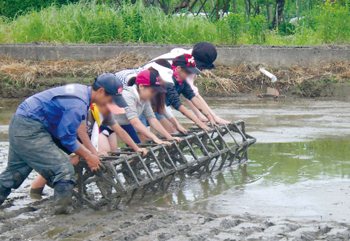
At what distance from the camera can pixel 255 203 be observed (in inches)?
186

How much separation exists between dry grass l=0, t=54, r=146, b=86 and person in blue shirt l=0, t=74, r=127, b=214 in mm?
7633

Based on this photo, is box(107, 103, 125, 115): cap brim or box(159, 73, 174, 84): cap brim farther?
box(159, 73, 174, 84): cap brim

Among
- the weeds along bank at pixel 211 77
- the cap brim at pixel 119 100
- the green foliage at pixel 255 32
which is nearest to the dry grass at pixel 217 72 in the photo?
the weeds along bank at pixel 211 77

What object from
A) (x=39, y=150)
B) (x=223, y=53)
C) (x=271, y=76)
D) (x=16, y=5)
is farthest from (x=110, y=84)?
(x=16, y=5)

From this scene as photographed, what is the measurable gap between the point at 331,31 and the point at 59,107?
11.5m

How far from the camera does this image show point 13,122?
14.2 ft

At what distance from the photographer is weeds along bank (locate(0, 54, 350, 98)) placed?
38.7 ft

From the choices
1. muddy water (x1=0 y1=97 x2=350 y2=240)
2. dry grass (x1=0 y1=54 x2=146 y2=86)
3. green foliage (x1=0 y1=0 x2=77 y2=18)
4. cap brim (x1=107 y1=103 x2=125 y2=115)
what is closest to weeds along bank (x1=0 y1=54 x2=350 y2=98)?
dry grass (x1=0 y1=54 x2=146 y2=86)

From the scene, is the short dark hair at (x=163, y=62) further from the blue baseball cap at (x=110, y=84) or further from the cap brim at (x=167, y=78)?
the blue baseball cap at (x=110, y=84)

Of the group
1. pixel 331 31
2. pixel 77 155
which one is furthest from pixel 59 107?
pixel 331 31

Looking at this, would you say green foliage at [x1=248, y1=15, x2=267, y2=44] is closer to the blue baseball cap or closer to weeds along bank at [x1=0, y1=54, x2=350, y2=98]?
weeds along bank at [x1=0, y1=54, x2=350, y2=98]

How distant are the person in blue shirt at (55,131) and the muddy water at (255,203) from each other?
388mm

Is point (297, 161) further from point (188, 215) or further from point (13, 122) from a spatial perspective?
point (13, 122)

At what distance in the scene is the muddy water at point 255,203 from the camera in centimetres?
390
